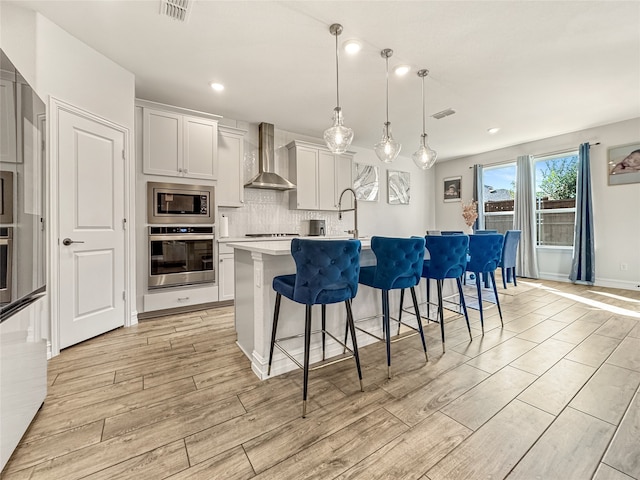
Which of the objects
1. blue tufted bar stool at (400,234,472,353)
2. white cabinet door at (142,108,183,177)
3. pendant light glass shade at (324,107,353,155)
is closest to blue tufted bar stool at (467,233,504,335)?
blue tufted bar stool at (400,234,472,353)

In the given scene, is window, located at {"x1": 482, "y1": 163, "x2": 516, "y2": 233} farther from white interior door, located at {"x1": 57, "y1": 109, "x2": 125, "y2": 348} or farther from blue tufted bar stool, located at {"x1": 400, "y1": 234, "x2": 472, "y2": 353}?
white interior door, located at {"x1": 57, "y1": 109, "x2": 125, "y2": 348}

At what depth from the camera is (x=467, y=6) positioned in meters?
2.13

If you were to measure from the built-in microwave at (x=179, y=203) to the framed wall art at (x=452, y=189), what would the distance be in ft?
18.6

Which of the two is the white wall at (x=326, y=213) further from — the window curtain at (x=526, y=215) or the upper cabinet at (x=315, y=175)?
the window curtain at (x=526, y=215)

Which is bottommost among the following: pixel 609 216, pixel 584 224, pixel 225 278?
pixel 225 278

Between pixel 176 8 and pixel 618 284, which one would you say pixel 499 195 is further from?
pixel 176 8

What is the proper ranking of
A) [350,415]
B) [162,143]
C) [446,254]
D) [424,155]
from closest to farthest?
[350,415], [446,254], [424,155], [162,143]

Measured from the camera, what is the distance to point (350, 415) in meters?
1.54

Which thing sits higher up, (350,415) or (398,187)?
(398,187)

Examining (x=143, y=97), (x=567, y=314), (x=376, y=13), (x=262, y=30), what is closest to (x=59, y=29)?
(x=143, y=97)

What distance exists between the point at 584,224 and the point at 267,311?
5638 millimetres

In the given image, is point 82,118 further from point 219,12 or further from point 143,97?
point 219,12

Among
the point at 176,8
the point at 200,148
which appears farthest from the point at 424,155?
the point at 200,148

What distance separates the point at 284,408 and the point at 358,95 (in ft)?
11.4
